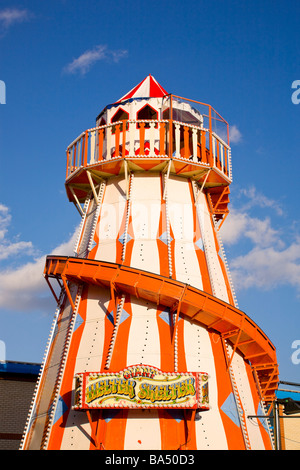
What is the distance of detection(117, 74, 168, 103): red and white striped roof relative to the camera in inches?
1307

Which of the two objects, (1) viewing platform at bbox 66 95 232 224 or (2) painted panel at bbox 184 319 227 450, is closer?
(2) painted panel at bbox 184 319 227 450

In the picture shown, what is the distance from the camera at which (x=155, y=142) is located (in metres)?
30.3

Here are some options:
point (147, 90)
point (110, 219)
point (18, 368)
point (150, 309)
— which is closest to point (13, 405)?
point (18, 368)

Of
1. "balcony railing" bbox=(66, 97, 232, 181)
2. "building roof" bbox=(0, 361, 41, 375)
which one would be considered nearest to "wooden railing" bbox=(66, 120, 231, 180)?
"balcony railing" bbox=(66, 97, 232, 181)

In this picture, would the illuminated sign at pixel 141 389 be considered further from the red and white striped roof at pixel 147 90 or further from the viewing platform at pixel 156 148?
the red and white striped roof at pixel 147 90

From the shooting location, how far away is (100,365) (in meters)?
24.4

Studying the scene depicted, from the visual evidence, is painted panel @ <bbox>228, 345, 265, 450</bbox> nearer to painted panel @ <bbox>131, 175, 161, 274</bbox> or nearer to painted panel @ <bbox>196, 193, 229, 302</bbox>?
painted panel @ <bbox>196, 193, 229, 302</bbox>

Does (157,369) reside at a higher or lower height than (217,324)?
lower

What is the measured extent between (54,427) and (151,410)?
153 inches

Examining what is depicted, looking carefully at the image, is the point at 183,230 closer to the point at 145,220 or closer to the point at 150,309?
the point at 145,220

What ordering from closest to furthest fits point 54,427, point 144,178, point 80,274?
point 54,427 < point 80,274 < point 144,178

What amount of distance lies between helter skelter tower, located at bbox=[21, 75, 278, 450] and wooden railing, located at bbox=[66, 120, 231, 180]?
0.06 meters
